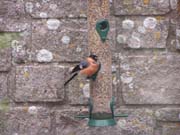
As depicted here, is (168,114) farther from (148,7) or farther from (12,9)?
(12,9)

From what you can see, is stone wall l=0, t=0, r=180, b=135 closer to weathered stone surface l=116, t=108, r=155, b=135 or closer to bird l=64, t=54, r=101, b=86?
weathered stone surface l=116, t=108, r=155, b=135

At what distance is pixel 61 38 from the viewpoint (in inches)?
132

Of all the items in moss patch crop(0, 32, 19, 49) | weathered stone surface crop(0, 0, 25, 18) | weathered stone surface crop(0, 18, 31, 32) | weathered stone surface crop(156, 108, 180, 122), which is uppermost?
weathered stone surface crop(0, 0, 25, 18)

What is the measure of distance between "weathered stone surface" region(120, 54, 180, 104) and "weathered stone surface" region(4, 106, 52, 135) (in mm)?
466

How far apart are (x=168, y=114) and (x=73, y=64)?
60cm

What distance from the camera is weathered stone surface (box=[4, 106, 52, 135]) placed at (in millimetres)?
3404

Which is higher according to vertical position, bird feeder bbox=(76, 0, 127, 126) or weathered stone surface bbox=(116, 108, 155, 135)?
bird feeder bbox=(76, 0, 127, 126)

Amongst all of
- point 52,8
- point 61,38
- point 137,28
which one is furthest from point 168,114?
point 52,8

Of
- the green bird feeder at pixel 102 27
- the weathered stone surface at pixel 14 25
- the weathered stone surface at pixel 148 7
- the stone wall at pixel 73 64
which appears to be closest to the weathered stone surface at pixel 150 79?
the stone wall at pixel 73 64

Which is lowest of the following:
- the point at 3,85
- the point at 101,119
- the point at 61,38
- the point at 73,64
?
the point at 101,119

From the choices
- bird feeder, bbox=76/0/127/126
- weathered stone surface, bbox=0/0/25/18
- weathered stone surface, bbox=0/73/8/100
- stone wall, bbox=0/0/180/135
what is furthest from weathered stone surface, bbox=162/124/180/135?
weathered stone surface, bbox=0/0/25/18

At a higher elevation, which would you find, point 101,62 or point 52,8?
point 52,8

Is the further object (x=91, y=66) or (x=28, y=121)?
(x=28, y=121)

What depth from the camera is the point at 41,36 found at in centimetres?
336
